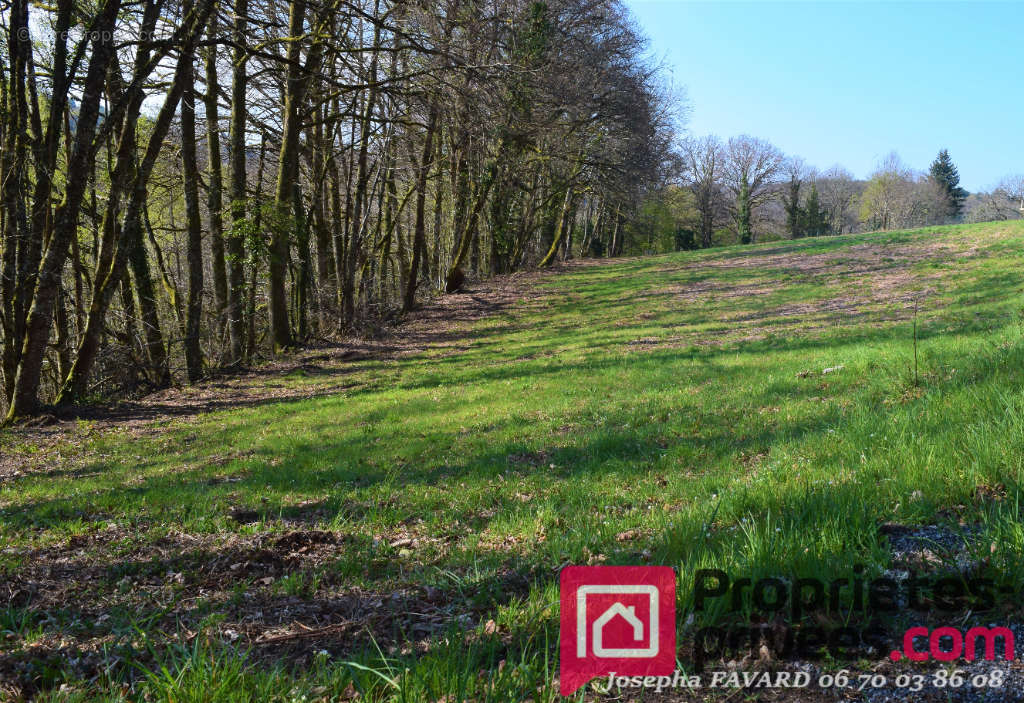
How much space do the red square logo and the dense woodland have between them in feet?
36.7

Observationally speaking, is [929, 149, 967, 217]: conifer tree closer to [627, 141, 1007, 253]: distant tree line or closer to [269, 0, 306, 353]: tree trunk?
[627, 141, 1007, 253]: distant tree line

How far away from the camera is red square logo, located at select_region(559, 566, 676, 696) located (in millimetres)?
2471

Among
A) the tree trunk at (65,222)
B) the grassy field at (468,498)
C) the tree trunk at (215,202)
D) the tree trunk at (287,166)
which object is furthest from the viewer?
the tree trunk at (215,202)

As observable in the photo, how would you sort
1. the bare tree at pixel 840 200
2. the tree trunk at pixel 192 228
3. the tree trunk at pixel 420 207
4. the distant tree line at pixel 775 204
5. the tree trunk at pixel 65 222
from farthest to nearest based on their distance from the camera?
the bare tree at pixel 840 200
the distant tree line at pixel 775 204
the tree trunk at pixel 420 207
the tree trunk at pixel 192 228
the tree trunk at pixel 65 222

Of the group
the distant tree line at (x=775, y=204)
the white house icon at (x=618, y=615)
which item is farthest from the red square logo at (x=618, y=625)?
the distant tree line at (x=775, y=204)

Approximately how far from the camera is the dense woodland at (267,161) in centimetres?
1208

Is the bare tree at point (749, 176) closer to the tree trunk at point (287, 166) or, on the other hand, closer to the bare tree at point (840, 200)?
the bare tree at point (840, 200)

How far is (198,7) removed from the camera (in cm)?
1298

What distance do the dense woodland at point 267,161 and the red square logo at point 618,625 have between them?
1119cm

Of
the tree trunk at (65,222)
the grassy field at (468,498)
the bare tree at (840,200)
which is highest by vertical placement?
the bare tree at (840,200)

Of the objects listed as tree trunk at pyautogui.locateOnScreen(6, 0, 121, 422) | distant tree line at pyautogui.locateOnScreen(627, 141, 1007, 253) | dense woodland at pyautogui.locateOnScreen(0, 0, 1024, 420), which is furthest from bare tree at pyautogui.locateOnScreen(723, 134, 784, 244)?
Answer: tree trunk at pyautogui.locateOnScreen(6, 0, 121, 422)

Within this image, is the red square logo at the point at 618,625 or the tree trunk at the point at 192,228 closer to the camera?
the red square logo at the point at 618,625

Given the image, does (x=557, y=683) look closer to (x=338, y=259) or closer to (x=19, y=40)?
(x=19, y=40)

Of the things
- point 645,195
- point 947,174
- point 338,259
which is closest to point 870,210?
point 947,174
